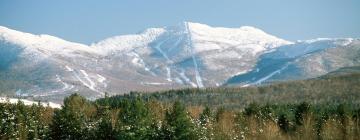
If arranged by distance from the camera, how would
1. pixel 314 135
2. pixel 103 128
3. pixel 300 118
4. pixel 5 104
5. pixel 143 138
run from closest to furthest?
pixel 143 138 < pixel 103 128 < pixel 314 135 < pixel 5 104 < pixel 300 118

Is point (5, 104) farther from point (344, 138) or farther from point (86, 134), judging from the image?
point (344, 138)

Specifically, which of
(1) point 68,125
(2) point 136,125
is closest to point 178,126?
(2) point 136,125

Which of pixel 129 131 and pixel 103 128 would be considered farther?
pixel 103 128

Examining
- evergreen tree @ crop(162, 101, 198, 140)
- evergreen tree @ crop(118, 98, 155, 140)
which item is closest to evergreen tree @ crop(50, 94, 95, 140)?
evergreen tree @ crop(118, 98, 155, 140)

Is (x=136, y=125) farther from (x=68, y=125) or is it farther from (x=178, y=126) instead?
(x=68, y=125)

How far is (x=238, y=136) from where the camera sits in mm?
43406

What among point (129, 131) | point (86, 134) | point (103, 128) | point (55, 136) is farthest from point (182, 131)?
point (55, 136)

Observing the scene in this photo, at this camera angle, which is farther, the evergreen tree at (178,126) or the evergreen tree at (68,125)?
the evergreen tree at (68,125)

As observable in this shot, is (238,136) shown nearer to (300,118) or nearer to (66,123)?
(66,123)

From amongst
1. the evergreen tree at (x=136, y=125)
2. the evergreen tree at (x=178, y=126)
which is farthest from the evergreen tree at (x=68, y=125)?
the evergreen tree at (x=178, y=126)

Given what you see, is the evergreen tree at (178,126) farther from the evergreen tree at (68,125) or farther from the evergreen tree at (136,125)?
the evergreen tree at (68,125)

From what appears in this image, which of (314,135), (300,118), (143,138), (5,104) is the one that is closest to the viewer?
(143,138)

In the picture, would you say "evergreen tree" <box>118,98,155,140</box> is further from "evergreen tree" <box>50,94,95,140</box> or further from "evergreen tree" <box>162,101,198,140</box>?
"evergreen tree" <box>50,94,95,140</box>

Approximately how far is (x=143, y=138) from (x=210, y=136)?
614 centimetres
